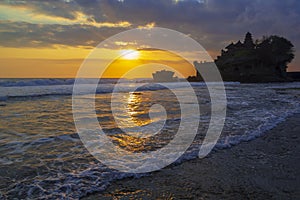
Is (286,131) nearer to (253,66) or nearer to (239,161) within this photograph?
(239,161)

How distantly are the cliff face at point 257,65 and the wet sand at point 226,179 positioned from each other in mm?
54920

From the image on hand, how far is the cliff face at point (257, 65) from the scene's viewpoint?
56.7 metres

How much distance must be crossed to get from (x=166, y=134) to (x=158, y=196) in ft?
10.3

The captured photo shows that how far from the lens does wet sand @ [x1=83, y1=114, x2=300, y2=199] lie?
2.92m

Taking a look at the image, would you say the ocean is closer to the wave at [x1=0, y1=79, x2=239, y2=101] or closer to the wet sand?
the wet sand

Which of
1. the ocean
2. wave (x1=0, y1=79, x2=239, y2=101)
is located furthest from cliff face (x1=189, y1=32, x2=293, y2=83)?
the ocean

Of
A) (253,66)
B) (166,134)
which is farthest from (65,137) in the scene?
(253,66)

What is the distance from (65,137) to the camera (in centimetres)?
545

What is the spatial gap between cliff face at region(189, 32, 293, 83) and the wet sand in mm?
54920

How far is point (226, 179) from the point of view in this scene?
3373 millimetres

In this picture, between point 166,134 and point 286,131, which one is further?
point 286,131

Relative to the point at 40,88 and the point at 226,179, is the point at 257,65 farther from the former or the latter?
the point at 226,179

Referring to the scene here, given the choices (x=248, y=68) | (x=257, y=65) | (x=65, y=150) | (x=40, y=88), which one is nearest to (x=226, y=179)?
(x=65, y=150)

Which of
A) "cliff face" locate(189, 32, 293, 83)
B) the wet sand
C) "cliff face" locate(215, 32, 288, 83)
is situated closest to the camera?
the wet sand
